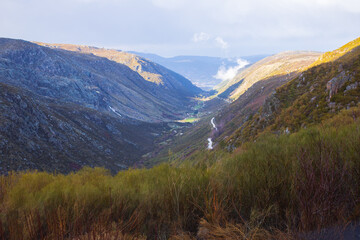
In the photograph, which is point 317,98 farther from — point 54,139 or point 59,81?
point 59,81

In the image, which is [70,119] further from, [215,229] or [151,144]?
[215,229]

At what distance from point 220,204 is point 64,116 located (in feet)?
234

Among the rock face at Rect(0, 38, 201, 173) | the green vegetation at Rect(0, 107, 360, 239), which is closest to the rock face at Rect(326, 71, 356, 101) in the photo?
the green vegetation at Rect(0, 107, 360, 239)

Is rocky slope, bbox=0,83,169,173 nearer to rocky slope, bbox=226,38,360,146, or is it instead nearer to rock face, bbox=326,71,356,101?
rocky slope, bbox=226,38,360,146

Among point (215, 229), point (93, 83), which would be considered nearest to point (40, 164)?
point (215, 229)

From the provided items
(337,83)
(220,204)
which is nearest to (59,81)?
(337,83)

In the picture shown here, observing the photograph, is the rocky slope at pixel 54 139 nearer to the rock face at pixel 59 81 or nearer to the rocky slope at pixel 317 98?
the rock face at pixel 59 81

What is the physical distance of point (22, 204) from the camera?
467 centimetres

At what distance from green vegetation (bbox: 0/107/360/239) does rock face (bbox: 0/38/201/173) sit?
31455 mm

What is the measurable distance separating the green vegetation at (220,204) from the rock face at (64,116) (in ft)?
103

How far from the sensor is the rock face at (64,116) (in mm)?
37625

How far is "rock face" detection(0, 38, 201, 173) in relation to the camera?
1481 inches

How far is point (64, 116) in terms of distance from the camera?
63.3 meters

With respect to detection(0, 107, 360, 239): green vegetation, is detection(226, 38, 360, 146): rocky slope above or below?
above
